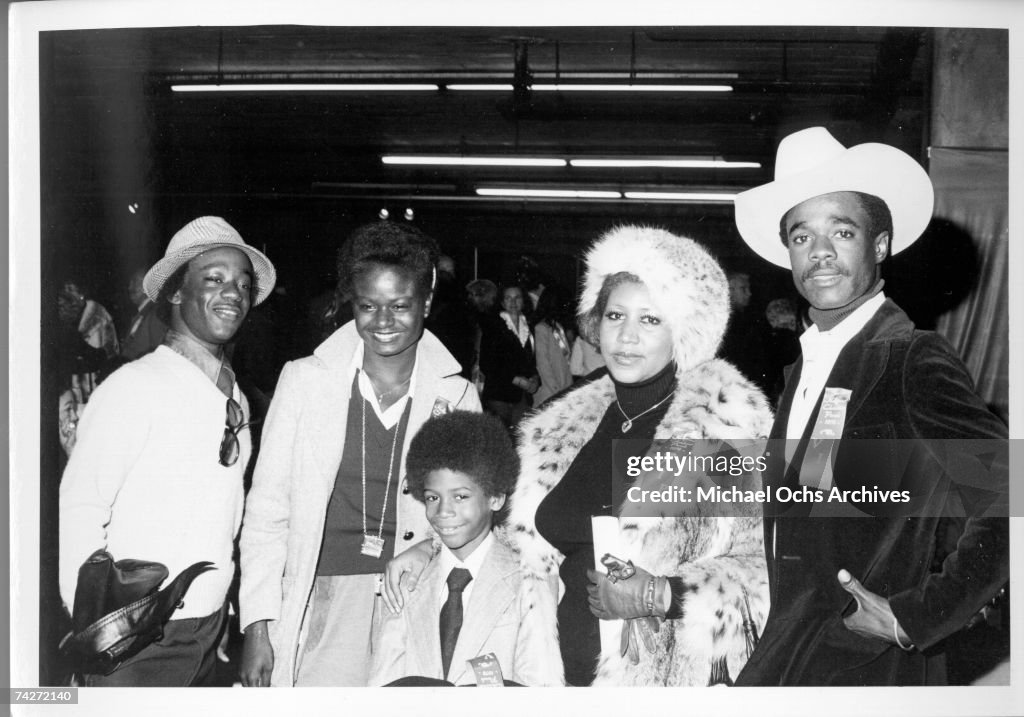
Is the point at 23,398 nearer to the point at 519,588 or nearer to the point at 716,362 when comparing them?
the point at 519,588

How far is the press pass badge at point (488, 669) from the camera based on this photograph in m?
3.71

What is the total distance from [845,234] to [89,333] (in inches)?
121

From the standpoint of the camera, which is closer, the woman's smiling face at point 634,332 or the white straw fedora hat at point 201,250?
the woman's smiling face at point 634,332

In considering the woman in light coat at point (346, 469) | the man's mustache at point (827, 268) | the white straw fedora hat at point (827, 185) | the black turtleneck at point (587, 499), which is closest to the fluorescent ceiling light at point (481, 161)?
the woman in light coat at point (346, 469)

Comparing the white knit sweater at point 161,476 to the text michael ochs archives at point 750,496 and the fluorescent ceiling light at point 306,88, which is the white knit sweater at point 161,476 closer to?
the fluorescent ceiling light at point 306,88

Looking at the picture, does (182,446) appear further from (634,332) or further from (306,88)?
(634,332)

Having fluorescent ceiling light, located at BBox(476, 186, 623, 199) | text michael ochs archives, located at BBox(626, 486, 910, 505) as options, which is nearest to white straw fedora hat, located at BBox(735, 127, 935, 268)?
fluorescent ceiling light, located at BBox(476, 186, 623, 199)

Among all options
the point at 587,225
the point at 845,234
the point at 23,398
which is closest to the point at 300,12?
the point at 587,225

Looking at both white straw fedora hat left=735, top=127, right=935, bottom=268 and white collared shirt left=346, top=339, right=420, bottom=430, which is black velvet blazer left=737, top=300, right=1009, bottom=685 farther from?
white collared shirt left=346, top=339, right=420, bottom=430

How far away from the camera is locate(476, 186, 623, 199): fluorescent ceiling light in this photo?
3.72 m

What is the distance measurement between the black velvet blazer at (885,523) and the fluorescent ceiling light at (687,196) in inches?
29.3

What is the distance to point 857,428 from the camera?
368 centimetres

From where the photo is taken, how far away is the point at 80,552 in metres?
3.82

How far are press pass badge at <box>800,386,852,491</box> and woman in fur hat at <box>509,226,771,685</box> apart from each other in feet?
0.67
